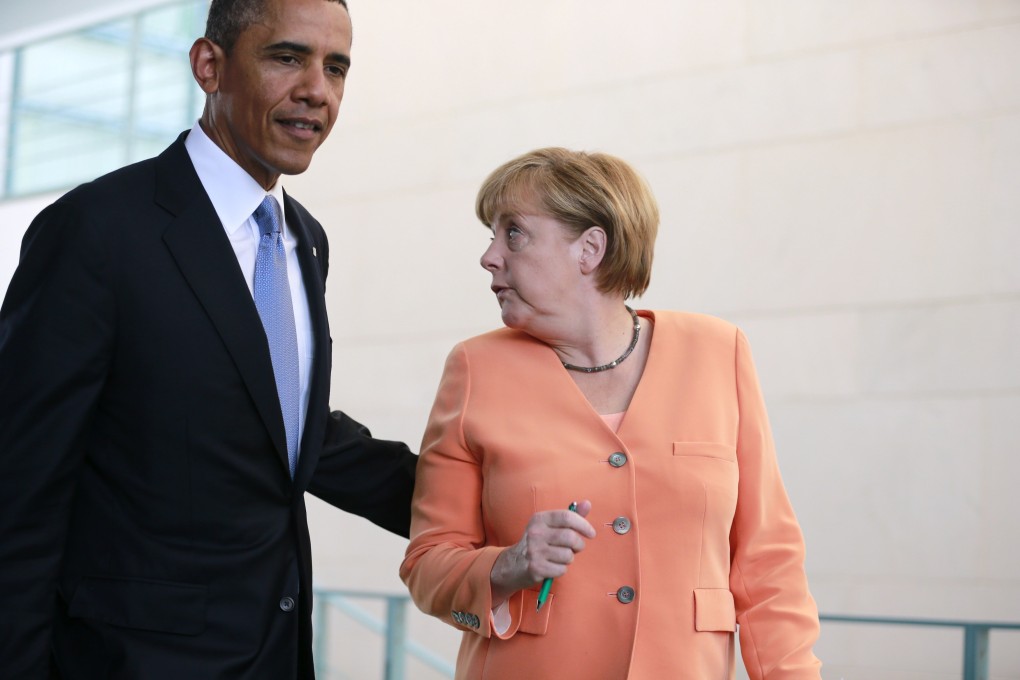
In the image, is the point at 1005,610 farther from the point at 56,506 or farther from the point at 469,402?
the point at 56,506

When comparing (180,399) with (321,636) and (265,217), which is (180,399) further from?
(321,636)

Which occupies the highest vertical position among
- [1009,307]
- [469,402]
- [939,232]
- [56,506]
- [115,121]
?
[115,121]

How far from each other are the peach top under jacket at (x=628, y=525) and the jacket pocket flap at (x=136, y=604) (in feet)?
1.48

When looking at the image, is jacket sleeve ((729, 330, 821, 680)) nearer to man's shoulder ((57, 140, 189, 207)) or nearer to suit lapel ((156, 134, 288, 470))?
suit lapel ((156, 134, 288, 470))

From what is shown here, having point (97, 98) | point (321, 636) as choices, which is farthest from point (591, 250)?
point (97, 98)

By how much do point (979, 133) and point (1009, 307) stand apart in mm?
726

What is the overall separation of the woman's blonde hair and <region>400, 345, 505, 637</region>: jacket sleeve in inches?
13.4

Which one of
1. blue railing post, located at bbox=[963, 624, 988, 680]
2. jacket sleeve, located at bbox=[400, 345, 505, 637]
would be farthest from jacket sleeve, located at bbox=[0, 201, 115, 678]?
blue railing post, located at bbox=[963, 624, 988, 680]

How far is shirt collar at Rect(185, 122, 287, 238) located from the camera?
2.32 meters

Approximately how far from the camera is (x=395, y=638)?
5.08 metres

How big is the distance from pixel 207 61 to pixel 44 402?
2.41 ft

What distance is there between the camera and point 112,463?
83.2 inches

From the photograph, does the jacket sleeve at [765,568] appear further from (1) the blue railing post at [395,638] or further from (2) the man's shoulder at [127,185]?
(1) the blue railing post at [395,638]

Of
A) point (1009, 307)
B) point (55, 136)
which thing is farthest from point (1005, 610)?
point (55, 136)
